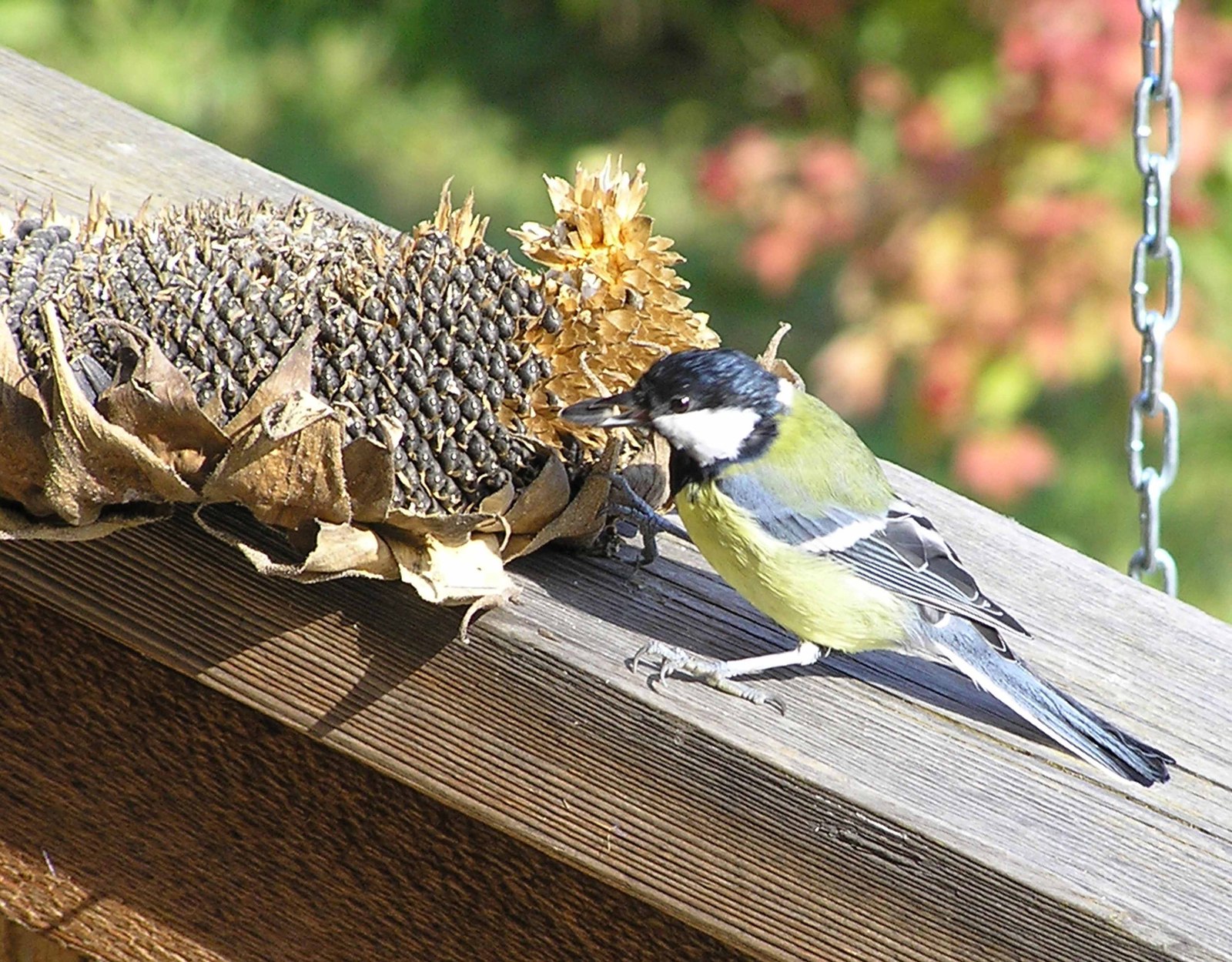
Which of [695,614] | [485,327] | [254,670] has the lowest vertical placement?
[254,670]

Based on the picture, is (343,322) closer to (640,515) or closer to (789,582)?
(640,515)

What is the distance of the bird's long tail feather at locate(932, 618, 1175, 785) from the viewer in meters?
1.49

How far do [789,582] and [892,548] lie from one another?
24 centimetres

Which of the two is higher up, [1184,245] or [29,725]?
[1184,245]

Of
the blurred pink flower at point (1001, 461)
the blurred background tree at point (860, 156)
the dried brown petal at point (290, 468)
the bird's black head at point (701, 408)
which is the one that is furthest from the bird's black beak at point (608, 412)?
the blurred pink flower at point (1001, 461)

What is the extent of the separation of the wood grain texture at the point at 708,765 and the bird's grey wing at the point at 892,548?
0.55ft

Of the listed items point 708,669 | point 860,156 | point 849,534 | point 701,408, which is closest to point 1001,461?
point 860,156

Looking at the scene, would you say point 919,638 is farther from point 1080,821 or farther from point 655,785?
point 655,785

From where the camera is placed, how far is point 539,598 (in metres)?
1.49

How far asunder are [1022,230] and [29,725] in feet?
10.1

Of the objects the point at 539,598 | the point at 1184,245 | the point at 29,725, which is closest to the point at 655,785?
the point at 539,598

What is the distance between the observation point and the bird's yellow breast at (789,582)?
166cm

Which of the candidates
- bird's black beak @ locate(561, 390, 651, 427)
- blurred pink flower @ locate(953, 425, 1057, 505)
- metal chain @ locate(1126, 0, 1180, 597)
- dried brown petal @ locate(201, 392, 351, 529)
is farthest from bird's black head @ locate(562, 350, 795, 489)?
blurred pink flower @ locate(953, 425, 1057, 505)

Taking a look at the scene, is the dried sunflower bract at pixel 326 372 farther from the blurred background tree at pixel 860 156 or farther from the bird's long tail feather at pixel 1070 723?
the blurred background tree at pixel 860 156
